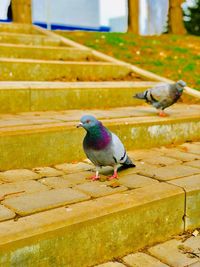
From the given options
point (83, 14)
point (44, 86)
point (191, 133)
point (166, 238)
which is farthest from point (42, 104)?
point (83, 14)

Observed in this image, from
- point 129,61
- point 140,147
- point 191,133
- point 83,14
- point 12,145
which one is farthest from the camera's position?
point 83,14

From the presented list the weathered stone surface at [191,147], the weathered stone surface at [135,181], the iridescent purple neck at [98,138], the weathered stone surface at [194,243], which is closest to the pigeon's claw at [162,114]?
the weathered stone surface at [191,147]

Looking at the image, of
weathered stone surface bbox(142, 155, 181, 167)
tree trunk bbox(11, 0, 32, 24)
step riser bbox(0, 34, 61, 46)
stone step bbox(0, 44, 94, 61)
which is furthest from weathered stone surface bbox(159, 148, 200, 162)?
tree trunk bbox(11, 0, 32, 24)

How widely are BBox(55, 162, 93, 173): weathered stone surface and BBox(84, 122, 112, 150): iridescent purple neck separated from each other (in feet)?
1.68

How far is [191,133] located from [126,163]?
1624 mm

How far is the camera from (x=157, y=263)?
226 cm

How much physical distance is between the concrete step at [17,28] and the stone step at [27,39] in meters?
0.72

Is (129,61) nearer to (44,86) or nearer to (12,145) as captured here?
(44,86)

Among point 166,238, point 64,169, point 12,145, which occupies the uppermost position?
point 12,145

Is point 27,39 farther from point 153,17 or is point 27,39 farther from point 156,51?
point 153,17

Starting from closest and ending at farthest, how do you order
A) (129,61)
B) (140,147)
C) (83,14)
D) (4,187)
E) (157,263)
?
(157,263)
(4,187)
(140,147)
(129,61)
(83,14)

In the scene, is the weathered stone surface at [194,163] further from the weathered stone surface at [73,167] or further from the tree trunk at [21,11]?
the tree trunk at [21,11]

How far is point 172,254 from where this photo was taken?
93.5 inches

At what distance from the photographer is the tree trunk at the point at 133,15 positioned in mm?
11169
